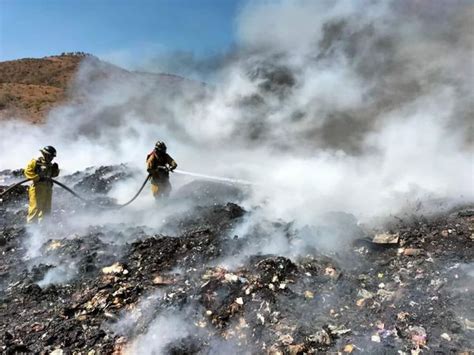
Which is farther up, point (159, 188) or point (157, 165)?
point (157, 165)

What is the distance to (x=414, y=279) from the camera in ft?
14.2

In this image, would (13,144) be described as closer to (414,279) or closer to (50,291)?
(50,291)

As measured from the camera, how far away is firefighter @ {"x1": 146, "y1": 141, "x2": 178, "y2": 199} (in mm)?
7770

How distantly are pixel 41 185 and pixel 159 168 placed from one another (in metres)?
1.99

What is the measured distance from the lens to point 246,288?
173 inches

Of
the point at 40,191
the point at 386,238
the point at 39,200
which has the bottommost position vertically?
the point at 386,238

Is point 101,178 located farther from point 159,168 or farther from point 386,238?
point 386,238

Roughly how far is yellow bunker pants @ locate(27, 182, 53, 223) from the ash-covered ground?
1.99 ft

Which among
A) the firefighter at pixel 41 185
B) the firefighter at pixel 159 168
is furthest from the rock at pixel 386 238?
the firefighter at pixel 41 185

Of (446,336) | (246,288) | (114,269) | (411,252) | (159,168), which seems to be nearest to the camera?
(446,336)

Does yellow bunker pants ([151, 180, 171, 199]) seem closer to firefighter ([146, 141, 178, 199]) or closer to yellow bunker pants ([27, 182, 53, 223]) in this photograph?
firefighter ([146, 141, 178, 199])

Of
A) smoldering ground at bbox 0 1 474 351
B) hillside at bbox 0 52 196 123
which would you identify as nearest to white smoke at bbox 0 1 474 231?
smoldering ground at bbox 0 1 474 351

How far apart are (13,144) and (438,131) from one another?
15.2 m

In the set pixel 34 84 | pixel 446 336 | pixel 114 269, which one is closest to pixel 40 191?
pixel 114 269
